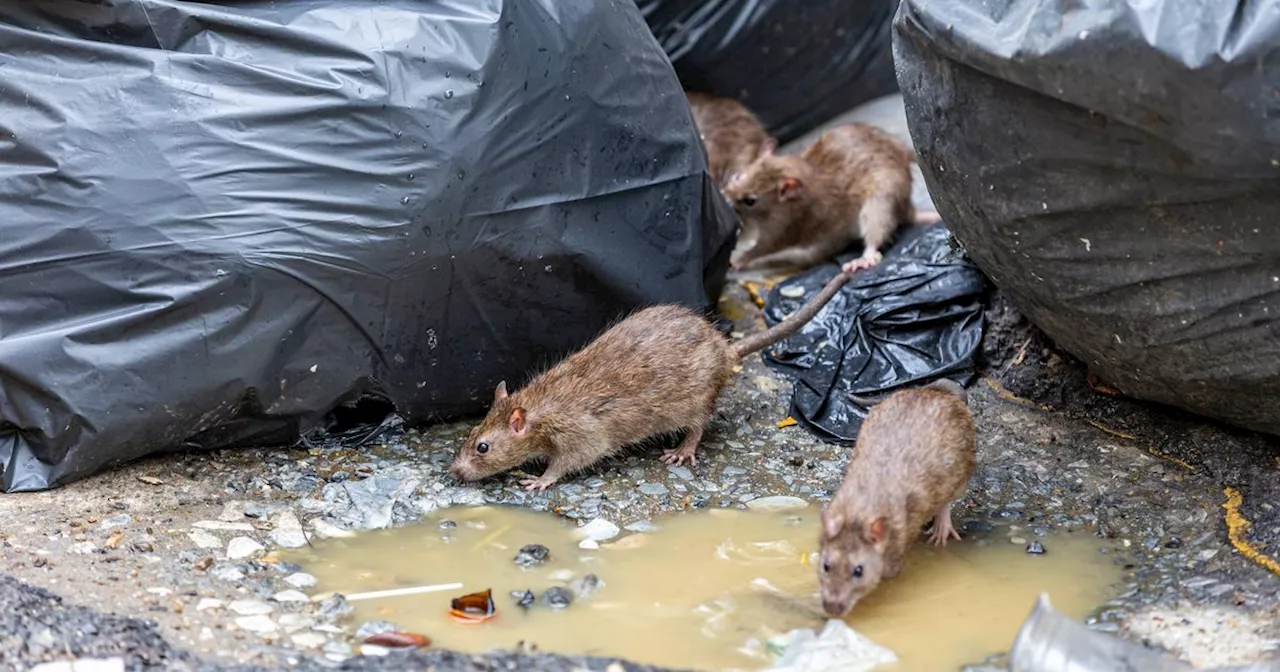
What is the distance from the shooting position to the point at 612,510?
457cm

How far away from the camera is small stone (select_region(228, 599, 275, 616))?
363 centimetres

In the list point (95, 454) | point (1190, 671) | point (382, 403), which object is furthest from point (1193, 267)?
point (95, 454)

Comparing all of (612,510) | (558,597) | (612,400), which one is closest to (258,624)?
(558,597)

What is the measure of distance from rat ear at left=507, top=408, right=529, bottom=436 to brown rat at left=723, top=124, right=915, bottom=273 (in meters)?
2.49

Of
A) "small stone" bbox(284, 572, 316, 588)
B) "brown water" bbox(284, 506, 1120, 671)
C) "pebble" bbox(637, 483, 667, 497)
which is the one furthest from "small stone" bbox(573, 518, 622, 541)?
"small stone" bbox(284, 572, 316, 588)

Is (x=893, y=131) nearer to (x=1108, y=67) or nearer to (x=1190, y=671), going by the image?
(x=1108, y=67)

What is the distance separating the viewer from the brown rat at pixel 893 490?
3.68 m

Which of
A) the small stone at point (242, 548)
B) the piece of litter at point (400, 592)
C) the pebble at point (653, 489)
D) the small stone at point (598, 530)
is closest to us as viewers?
the piece of litter at point (400, 592)

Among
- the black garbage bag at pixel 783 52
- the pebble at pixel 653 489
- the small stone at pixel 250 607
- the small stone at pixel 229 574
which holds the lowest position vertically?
the pebble at pixel 653 489

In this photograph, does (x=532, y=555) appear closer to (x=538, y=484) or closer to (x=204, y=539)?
(x=538, y=484)

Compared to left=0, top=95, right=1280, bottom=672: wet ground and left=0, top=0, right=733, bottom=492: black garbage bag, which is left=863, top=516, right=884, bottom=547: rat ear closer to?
left=0, top=95, right=1280, bottom=672: wet ground

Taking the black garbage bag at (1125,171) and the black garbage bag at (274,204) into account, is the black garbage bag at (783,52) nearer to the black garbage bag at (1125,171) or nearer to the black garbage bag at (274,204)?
the black garbage bag at (274,204)

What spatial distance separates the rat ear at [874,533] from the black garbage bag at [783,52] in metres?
4.34

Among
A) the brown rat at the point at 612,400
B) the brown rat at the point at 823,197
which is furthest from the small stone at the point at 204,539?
the brown rat at the point at 823,197
